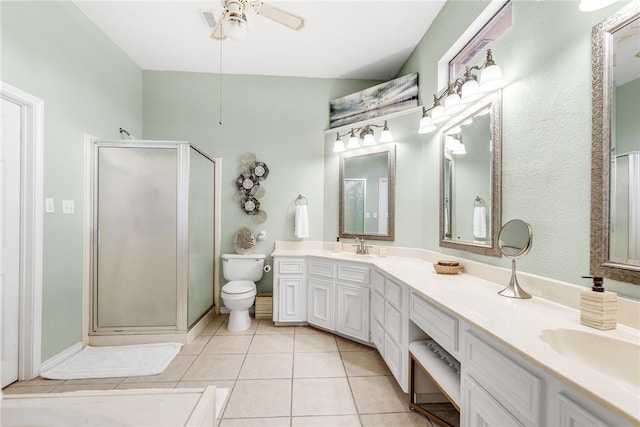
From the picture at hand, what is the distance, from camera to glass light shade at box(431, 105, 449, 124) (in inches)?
78.2

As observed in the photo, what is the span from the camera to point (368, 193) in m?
2.97

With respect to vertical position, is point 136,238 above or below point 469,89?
below

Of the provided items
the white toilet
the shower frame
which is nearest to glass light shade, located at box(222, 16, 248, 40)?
the shower frame

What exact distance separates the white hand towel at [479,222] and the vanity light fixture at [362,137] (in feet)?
3.82

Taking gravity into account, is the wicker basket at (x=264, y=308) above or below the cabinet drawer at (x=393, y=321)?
below

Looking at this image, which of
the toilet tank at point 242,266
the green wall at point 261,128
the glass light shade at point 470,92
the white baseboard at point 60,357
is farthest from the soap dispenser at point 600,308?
the white baseboard at point 60,357

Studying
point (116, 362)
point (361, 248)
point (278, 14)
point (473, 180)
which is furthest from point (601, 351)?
point (116, 362)

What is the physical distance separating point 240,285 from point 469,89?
2.63 meters

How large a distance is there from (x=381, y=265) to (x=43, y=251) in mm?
2574

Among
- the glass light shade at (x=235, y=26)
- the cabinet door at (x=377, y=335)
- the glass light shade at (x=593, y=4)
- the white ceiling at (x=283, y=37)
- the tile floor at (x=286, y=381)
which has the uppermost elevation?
the white ceiling at (x=283, y=37)

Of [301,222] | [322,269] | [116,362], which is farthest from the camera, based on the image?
[301,222]

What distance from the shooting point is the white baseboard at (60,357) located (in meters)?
1.99

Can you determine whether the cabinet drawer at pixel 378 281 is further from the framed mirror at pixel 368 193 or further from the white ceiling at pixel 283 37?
the white ceiling at pixel 283 37

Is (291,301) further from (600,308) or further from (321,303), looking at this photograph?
(600,308)
